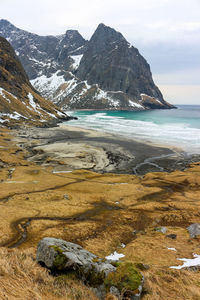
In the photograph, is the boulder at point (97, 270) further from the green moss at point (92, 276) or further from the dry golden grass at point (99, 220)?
the dry golden grass at point (99, 220)

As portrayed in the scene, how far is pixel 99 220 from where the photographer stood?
23.4 meters

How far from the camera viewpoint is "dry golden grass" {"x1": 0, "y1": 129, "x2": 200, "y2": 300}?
676cm

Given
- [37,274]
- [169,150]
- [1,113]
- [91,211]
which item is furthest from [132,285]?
[1,113]

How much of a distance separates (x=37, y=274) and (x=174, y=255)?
1091 centimetres

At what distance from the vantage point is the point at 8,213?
24391mm

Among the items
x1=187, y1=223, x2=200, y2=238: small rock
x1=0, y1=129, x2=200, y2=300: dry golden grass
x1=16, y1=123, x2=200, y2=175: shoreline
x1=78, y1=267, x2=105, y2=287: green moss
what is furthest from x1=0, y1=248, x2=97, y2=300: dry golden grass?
x1=16, y1=123, x2=200, y2=175: shoreline

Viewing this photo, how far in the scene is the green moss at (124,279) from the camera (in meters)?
6.49

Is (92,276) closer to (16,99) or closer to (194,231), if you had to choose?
(194,231)

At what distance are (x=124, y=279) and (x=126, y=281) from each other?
0.29 ft

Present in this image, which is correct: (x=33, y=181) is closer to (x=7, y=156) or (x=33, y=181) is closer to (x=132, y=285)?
(x=7, y=156)

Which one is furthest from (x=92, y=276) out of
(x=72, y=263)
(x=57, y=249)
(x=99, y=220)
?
(x=99, y=220)

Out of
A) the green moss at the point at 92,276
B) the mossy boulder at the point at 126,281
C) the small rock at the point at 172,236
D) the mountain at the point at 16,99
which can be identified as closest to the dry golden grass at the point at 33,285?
the green moss at the point at 92,276

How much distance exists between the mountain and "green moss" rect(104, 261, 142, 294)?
122397 mm

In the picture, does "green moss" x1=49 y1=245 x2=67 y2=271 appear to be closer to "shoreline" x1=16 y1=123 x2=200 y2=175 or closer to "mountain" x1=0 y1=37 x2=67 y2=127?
"shoreline" x1=16 y1=123 x2=200 y2=175
